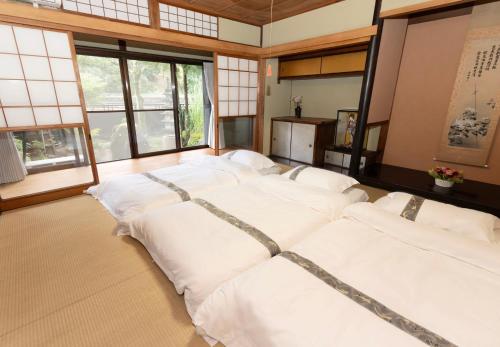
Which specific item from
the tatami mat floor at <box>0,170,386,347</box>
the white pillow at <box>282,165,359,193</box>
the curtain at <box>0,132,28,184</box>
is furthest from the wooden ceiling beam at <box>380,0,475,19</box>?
the curtain at <box>0,132,28,184</box>

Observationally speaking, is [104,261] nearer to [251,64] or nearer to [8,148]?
[8,148]

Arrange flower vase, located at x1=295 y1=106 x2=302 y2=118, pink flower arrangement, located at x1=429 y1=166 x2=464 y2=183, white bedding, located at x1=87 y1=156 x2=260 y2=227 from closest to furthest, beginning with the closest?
white bedding, located at x1=87 y1=156 x2=260 y2=227, pink flower arrangement, located at x1=429 y1=166 x2=464 y2=183, flower vase, located at x1=295 y1=106 x2=302 y2=118

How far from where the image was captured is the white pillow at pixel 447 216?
1.63m

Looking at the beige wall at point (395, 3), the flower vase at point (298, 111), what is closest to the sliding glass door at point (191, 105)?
the flower vase at point (298, 111)

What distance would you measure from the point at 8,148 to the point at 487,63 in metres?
6.03

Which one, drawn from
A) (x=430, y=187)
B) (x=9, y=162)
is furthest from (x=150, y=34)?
(x=430, y=187)

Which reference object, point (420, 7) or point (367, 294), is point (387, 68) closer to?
point (420, 7)

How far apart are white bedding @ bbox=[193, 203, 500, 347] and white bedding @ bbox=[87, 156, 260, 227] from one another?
1.32m

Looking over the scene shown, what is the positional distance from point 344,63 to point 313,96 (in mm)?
1020

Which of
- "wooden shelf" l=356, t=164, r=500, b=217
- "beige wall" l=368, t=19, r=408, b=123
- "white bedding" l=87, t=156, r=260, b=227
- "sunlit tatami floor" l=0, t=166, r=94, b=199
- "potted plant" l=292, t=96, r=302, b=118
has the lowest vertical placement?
"sunlit tatami floor" l=0, t=166, r=94, b=199

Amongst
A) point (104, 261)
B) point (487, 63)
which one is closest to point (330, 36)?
point (487, 63)

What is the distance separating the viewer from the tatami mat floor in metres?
1.25

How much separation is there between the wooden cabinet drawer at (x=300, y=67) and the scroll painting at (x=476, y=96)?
212 cm

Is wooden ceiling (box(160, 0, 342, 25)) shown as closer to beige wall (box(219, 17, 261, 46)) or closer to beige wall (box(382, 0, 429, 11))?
beige wall (box(219, 17, 261, 46))
